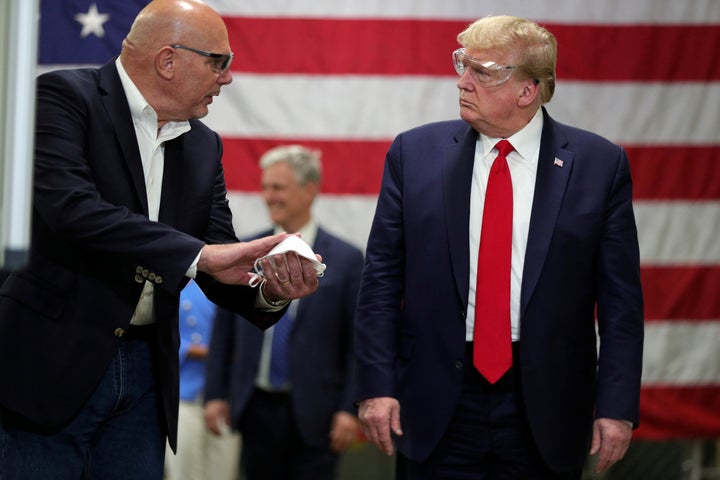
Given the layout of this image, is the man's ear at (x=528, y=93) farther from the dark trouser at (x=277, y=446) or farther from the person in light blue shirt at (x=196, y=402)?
the person in light blue shirt at (x=196, y=402)

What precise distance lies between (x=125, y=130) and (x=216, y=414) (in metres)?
2.31

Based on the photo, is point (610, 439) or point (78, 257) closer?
point (78, 257)

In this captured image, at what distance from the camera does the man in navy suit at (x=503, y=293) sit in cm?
Answer: 283

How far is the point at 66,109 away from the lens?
2422mm

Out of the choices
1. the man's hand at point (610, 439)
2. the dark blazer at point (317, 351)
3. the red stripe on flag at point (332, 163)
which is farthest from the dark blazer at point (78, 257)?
the red stripe on flag at point (332, 163)

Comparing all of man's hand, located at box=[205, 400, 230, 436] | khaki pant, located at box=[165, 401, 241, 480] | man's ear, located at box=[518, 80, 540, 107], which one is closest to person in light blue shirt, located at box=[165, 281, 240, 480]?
khaki pant, located at box=[165, 401, 241, 480]

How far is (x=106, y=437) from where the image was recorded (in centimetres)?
252

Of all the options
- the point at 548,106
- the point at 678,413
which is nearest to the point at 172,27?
the point at 548,106

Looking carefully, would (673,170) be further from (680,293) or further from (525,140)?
(525,140)

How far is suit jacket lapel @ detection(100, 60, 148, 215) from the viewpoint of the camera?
2.47 meters

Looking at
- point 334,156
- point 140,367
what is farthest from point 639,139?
point 140,367

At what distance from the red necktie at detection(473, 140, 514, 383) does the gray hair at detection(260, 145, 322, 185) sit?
1841 millimetres

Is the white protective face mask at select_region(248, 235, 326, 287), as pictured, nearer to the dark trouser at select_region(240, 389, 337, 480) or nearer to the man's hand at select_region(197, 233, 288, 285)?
the man's hand at select_region(197, 233, 288, 285)

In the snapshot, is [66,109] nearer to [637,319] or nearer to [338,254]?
[637,319]
